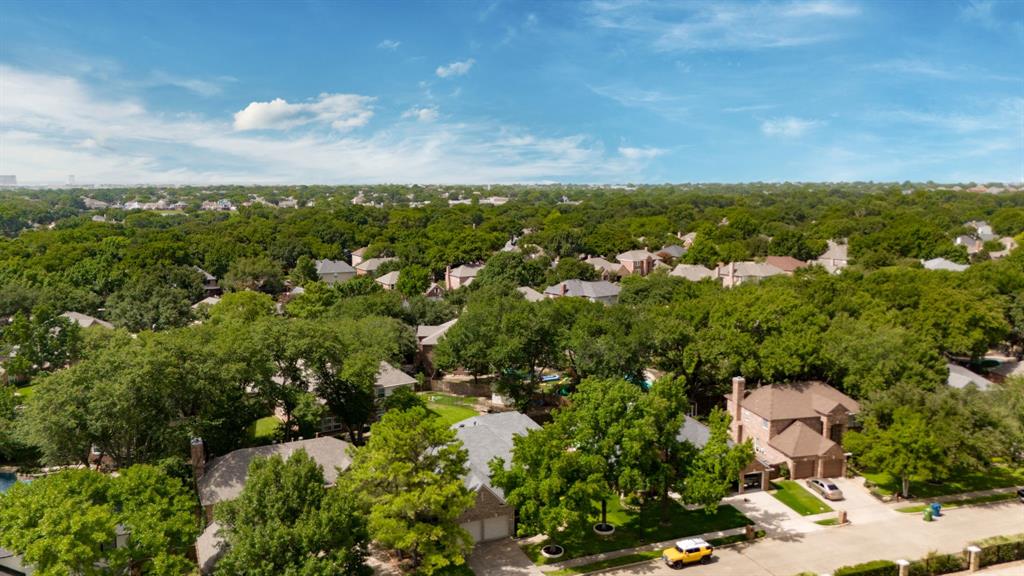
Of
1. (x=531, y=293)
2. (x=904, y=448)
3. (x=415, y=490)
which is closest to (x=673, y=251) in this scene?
(x=531, y=293)

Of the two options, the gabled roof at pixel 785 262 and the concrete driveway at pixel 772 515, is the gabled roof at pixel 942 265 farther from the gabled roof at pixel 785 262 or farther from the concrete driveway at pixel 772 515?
the concrete driveway at pixel 772 515

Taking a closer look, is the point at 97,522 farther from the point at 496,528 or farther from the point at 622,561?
the point at 622,561

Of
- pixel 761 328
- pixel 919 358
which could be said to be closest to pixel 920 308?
pixel 919 358

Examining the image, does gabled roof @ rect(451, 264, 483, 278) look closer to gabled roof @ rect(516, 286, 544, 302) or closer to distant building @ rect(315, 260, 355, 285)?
gabled roof @ rect(516, 286, 544, 302)

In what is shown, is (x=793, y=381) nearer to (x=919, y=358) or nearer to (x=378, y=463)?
(x=919, y=358)

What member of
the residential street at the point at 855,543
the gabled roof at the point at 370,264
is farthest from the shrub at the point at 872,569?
the gabled roof at the point at 370,264

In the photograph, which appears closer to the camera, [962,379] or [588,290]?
[962,379]
